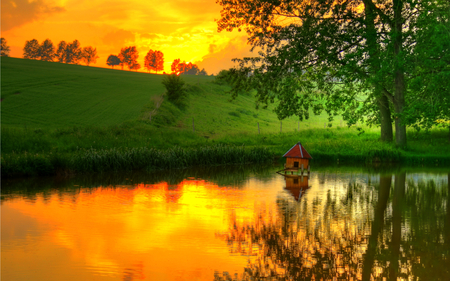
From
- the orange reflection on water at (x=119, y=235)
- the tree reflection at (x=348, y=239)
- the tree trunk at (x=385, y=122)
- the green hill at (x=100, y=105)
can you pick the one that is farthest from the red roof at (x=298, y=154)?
the green hill at (x=100, y=105)

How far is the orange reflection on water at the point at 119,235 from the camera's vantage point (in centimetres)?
900

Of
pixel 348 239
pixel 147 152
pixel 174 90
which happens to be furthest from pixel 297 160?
pixel 174 90

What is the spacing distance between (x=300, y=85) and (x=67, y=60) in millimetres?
140954

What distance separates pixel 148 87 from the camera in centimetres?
7412

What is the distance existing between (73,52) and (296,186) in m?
154

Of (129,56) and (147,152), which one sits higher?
(129,56)

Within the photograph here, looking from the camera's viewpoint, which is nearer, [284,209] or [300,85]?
[284,209]

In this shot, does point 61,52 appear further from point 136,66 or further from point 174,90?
point 174,90

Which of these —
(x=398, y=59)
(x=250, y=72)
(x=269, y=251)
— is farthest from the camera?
(x=250, y=72)

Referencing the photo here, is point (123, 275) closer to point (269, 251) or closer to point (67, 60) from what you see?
point (269, 251)

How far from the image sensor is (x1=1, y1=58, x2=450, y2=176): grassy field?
25066mm

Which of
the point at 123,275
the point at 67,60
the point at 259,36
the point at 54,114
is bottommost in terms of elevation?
the point at 123,275

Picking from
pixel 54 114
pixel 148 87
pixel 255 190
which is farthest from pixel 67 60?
pixel 255 190

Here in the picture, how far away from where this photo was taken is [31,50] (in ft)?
509
